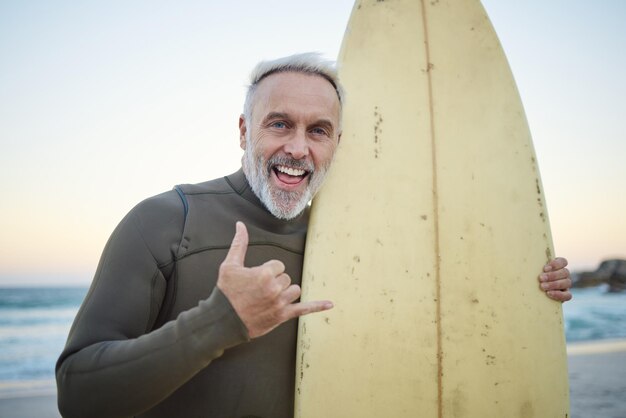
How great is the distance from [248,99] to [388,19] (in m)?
0.83

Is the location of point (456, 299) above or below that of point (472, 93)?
below

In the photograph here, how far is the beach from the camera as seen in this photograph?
4027mm

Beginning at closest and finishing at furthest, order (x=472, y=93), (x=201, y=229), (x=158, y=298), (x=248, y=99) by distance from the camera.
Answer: (x=158, y=298), (x=201, y=229), (x=248, y=99), (x=472, y=93)

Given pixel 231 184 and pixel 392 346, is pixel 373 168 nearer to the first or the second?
pixel 231 184

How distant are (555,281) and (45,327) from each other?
41.9ft

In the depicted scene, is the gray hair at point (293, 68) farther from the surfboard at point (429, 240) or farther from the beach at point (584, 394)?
the beach at point (584, 394)

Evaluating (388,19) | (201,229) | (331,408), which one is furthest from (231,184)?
(388,19)

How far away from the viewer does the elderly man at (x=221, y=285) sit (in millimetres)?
1021

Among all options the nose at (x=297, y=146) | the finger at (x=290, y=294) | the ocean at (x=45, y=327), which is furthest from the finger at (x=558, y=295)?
the ocean at (x=45, y=327)

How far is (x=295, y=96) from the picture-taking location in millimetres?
1561

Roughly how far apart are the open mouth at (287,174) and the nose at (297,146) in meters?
0.05

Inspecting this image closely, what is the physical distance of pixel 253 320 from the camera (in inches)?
40.1

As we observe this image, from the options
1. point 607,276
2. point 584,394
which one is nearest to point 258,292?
point 584,394

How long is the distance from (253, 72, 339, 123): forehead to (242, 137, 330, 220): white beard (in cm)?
16
